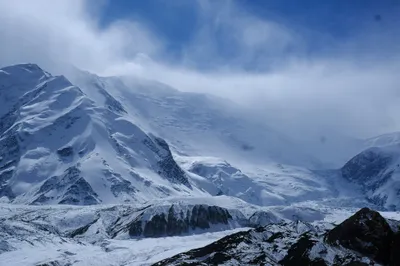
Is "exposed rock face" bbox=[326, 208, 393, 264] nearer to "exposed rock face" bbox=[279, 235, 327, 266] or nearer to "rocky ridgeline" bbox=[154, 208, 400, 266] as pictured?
"rocky ridgeline" bbox=[154, 208, 400, 266]

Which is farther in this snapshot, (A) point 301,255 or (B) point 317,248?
(A) point 301,255

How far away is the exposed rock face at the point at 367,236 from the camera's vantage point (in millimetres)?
117938

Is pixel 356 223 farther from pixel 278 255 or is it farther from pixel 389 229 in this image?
pixel 278 255

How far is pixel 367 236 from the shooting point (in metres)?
120

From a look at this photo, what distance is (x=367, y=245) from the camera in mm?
119188

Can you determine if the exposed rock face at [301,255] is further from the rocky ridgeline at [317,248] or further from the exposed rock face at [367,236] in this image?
the exposed rock face at [367,236]

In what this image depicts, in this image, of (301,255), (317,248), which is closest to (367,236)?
(317,248)

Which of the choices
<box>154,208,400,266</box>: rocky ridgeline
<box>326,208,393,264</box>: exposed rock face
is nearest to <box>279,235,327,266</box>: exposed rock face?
<box>154,208,400,266</box>: rocky ridgeline

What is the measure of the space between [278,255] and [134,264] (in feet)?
227

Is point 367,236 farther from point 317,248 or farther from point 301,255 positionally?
point 301,255

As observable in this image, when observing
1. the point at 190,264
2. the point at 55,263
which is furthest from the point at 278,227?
the point at 55,263

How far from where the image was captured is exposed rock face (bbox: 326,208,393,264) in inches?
4643

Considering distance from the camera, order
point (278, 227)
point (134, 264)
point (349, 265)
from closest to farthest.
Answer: point (349, 265) < point (278, 227) < point (134, 264)

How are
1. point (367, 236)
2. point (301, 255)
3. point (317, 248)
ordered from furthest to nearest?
point (301, 255)
point (317, 248)
point (367, 236)
